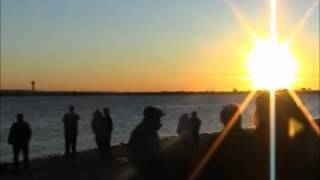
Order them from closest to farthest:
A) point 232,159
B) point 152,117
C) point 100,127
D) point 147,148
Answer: point 232,159, point 147,148, point 152,117, point 100,127

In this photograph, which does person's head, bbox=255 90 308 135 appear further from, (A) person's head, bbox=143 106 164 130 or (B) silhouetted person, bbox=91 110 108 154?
(B) silhouetted person, bbox=91 110 108 154

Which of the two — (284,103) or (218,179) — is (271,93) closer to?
(284,103)

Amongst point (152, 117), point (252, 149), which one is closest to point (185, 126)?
point (152, 117)

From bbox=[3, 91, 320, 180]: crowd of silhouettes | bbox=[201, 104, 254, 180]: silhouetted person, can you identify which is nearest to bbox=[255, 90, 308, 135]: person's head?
bbox=[3, 91, 320, 180]: crowd of silhouettes

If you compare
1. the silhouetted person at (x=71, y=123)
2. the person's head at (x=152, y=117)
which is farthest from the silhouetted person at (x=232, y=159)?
the silhouetted person at (x=71, y=123)

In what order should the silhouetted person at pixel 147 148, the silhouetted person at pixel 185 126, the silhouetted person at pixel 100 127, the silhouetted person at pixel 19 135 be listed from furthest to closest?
1. the silhouetted person at pixel 100 127
2. the silhouetted person at pixel 185 126
3. the silhouetted person at pixel 19 135
4. the silhouetted person at pixel 147 148

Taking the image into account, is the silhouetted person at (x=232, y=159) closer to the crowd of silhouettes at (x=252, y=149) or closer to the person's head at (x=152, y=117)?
the crowd of silhouettes at (x=252, y=149)

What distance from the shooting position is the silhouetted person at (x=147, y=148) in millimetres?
7484

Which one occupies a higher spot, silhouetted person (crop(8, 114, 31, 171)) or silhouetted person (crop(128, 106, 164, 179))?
silhouetted person (crop(128, 106, 164, 179))

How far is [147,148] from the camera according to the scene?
25.2ft

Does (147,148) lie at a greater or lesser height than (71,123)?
greater

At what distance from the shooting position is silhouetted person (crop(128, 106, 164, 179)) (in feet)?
24.6

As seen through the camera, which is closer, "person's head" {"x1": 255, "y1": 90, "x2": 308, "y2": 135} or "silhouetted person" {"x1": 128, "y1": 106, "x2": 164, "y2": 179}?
"person's head" {"x1": 255, "y1": 90, "x2": 308, "y2": 135}

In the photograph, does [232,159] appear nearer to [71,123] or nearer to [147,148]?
[147,148]
